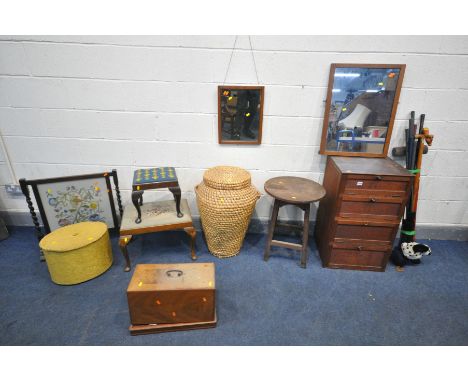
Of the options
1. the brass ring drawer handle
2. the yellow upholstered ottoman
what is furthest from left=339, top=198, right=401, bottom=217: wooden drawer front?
the yellow upholstered ottoman

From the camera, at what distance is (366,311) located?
72.4 inches

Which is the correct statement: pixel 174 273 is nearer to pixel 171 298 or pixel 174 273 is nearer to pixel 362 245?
pixel 171 298

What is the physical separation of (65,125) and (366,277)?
2.85 meters

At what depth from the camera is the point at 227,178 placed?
2.13m

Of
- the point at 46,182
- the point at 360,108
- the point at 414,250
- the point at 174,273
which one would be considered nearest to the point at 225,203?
the point at 174,273

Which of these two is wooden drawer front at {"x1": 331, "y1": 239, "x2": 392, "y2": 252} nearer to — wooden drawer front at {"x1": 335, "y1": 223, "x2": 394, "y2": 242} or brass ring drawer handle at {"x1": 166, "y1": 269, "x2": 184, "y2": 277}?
wooden drawer front at {"x1": 335, "y1": 223, "x2": 394, "y2": 242}

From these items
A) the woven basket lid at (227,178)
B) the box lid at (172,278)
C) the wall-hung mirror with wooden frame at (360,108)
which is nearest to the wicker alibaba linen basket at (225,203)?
the woven basket lid at (227,178)

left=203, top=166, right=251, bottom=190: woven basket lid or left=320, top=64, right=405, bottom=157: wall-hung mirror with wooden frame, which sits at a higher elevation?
left=320, top=64, right=405, bottom=157: wall-hung mirror with wooden frame

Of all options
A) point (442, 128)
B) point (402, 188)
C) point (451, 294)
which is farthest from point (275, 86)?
point (451, 294)

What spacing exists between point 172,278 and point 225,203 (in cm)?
69

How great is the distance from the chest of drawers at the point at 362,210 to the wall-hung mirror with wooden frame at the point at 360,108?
0.12 meters

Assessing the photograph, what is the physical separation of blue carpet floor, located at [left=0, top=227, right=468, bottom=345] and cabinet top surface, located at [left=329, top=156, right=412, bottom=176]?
34.2 inches

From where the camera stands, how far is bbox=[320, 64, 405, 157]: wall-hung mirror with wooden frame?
80.4 inches
